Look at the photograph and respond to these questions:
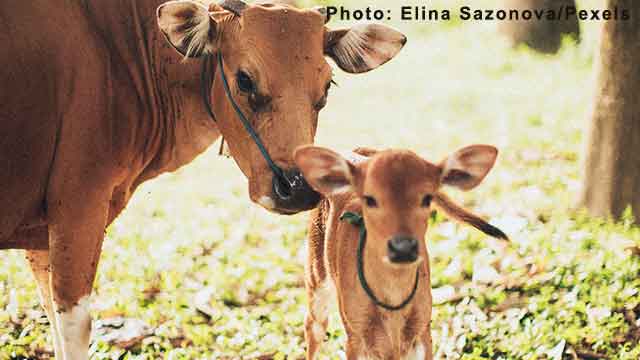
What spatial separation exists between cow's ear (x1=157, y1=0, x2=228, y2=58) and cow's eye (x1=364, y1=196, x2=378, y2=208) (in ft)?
3.92

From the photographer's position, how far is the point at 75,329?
506cm

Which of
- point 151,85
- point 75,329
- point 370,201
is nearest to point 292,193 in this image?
point 370,201

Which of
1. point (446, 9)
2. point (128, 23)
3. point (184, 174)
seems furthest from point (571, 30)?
point (128, 23)

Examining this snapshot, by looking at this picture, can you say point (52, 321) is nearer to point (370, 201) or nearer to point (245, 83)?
point (245, 83)

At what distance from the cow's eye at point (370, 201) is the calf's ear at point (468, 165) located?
1.14 feet

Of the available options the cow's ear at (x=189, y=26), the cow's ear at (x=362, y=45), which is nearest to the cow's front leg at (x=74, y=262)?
the cow's ear at (x=189, y=26)

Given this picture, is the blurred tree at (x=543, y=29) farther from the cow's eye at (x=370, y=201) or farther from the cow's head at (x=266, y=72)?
the cow's eye at (x=370, y=201)

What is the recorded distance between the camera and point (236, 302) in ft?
24.1

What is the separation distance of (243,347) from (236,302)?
0.81m

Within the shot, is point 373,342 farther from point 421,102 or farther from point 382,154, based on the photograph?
point 421,102

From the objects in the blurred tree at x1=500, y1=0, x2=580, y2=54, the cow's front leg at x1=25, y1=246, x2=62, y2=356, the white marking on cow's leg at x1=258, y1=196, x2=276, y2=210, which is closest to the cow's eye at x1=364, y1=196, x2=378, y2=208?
the white marking on cow's leg at x1=258, y1=196, x2=276, y2=210

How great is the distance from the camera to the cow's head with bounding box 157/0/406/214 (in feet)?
15.5

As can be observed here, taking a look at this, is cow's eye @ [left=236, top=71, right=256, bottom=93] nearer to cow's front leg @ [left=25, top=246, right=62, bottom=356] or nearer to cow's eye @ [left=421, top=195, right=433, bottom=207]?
cow's eye @ [left=421, top=195, right=433, bottom=207]

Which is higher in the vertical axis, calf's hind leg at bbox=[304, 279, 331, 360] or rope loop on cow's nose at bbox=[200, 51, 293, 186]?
rope loop on cow's nose at bbox=[200, 51, 293, 186]
